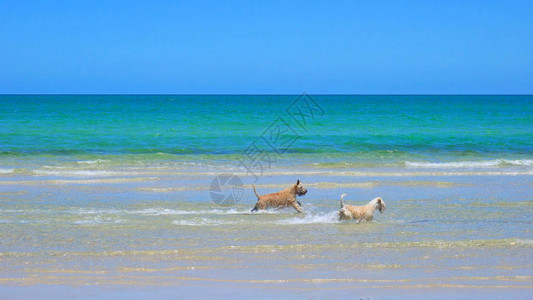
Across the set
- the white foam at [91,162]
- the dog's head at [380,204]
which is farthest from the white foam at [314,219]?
the white foam at [91,162]

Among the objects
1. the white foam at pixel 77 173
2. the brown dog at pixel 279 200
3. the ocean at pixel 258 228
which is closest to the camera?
the ocean at pixel 258 228

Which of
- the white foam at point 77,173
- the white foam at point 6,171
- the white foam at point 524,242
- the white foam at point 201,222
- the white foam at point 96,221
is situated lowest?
the white foam at point 6,171

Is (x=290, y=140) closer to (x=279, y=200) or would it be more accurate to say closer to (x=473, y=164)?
(x=473, y=164)

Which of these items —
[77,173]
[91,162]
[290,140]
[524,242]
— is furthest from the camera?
[290,140]

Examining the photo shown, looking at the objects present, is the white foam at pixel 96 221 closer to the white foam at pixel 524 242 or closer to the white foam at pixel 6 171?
the white foam at pixel 524 242

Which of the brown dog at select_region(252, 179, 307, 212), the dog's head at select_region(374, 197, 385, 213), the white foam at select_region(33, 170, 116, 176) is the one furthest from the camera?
the white foam at select_region(33, 170, 116, 176)

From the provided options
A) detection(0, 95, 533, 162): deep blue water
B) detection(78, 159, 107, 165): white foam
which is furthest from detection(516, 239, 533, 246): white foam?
detection(78, 159, 107, 165): white foam

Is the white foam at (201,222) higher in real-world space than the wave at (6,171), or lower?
higher

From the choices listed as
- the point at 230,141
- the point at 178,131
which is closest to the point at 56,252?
the point at 230,141

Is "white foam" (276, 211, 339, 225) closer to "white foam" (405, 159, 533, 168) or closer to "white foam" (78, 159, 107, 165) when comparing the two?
"white foam" (405, 159, 533, 168)

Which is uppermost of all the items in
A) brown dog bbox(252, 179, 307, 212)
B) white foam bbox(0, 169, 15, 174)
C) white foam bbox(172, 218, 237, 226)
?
brown dog bbox(252, 179, 307, 212)

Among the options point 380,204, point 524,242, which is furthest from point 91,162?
point 524,242

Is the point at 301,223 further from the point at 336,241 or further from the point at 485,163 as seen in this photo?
the point at 485,163

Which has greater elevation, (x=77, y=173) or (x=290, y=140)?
(x=290, y=140)
